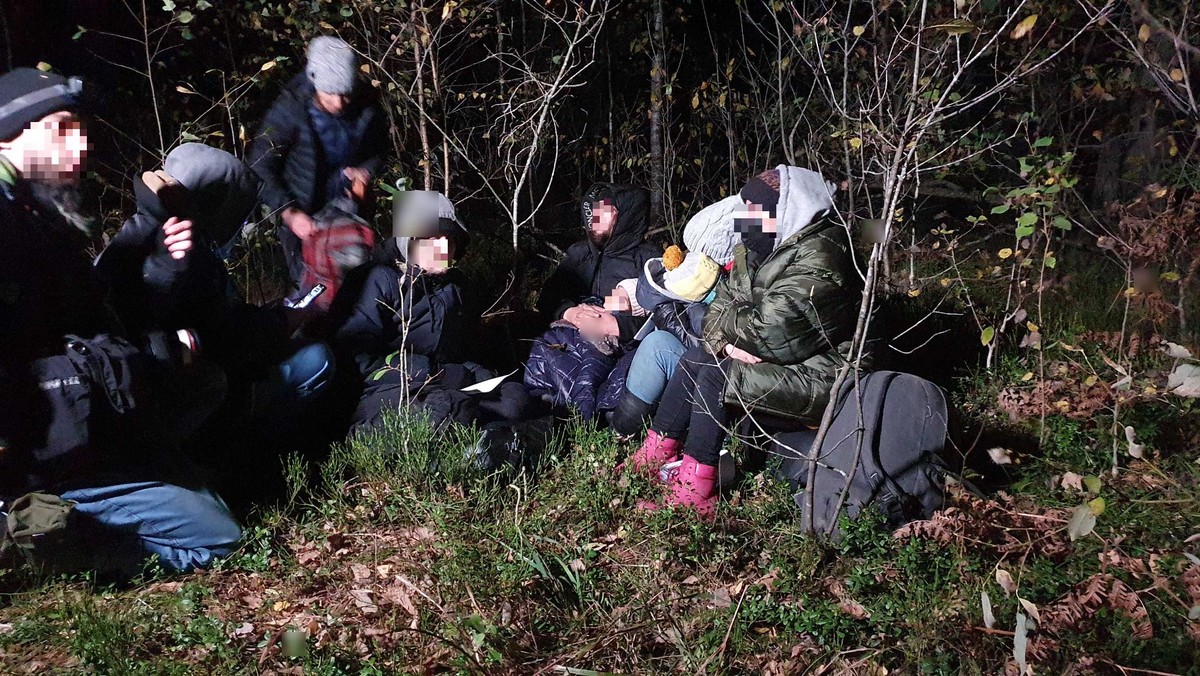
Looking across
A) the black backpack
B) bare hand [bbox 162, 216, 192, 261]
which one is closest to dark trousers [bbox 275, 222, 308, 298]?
bare hand [bbox 162, 216, 192, 261]

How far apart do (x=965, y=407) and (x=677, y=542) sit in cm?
230

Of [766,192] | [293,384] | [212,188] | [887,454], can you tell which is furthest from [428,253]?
[887,454]

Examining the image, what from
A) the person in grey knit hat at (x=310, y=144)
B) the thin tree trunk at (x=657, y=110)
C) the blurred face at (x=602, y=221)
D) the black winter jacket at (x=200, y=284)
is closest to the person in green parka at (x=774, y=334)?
the blurred face at (x=602, y=221)

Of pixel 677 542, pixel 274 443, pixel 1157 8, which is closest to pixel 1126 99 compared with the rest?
pixel 1157 8

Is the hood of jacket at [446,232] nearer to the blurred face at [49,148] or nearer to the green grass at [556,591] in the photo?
the green grass at [556,591]

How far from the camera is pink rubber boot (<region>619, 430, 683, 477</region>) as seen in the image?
12.9 feet

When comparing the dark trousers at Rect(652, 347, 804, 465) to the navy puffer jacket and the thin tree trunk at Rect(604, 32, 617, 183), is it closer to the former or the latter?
the navy puffer jacket

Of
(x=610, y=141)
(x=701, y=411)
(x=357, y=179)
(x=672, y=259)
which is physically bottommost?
(x=701, y=411)

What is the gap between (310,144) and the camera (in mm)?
4887

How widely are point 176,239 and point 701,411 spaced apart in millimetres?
2304

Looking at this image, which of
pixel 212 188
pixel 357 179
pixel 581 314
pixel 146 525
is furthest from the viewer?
pixel 357 179

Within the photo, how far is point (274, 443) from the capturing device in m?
3.88

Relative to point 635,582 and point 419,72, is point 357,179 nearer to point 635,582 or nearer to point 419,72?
point 419,72

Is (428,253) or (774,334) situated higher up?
(428,253)
